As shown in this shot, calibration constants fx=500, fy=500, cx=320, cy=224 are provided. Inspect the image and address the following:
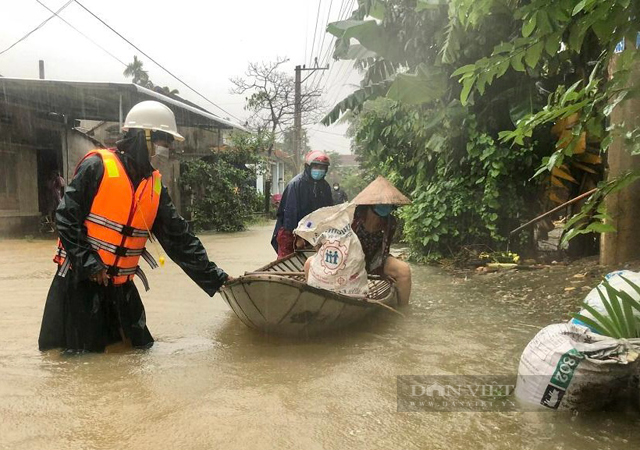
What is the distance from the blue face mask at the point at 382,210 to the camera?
186 inches

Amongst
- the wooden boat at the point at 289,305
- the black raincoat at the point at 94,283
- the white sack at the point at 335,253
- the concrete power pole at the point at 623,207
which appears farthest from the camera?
the concrete power pole at the point at 623,207

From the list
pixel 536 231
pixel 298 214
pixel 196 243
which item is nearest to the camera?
pixel 196 243

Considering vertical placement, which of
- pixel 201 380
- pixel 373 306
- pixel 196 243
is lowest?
pixel 201 380

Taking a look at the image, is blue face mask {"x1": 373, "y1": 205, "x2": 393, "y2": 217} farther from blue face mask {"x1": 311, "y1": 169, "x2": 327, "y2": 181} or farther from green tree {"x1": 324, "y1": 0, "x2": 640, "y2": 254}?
green tree {"x1": 324, "y1": 0, "x2": 640, "y2": 254}

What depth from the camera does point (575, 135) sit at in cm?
275

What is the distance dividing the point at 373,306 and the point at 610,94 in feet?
7.36

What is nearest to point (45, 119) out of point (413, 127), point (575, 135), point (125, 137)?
point (413, 127)

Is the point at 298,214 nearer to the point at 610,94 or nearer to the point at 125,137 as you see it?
the point at 125,137

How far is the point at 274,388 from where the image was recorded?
2.99 m

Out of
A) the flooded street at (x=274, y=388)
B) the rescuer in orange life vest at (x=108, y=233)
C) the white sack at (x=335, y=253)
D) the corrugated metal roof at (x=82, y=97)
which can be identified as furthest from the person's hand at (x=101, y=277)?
the corrugated metal roof at (x=82, y=97)

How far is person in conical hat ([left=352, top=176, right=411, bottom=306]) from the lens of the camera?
4704 mm

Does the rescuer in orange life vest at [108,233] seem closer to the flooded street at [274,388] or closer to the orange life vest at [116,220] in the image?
the orange life vest at [116,220]

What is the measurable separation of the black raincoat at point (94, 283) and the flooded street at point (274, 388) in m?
0.14

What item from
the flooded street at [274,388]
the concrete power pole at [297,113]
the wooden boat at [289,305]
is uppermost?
A: the concrete power pole at [297,113]
